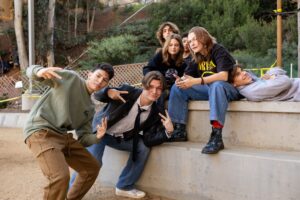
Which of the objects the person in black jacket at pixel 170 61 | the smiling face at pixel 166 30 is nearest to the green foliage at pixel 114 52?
the smiling face at pixel 166 30

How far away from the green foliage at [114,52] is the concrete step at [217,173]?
13.8 m

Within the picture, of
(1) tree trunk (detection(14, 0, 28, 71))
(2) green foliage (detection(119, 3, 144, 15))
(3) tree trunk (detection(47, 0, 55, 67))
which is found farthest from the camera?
(2) green foliage (detection(119, 3, 144, 15))

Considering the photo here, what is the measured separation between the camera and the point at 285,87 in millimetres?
3887

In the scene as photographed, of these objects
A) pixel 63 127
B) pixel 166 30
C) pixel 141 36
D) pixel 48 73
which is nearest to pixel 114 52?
pixel 141 36

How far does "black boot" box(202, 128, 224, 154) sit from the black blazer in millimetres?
550

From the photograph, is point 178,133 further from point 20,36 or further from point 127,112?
point 20,36

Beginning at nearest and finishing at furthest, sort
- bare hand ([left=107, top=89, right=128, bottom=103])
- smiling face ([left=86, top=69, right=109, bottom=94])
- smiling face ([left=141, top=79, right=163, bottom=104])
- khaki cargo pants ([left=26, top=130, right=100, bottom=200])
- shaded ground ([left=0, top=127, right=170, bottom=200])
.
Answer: khaki cargo pants ([left=26, top=130, right=100, bottom=200]), smiling face ([left=86, top=69, right=109, bottom=94]), smiling face ([left=141, top=79, right=163, bottom=104]), bare hand ([left=107, top=89, right=128, bottom=103]), shaded ground ([left=0, top=127, right=170, bottom=200])

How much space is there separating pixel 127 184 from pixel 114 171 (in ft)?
1.36

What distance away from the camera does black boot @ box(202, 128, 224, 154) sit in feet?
12.6

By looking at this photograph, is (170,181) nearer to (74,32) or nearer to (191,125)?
(191,125)

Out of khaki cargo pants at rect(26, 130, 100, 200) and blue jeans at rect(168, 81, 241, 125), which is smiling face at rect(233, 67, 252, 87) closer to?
blue jeans at rect(168, 81, 241, 125)

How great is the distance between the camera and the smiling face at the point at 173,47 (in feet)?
14.9

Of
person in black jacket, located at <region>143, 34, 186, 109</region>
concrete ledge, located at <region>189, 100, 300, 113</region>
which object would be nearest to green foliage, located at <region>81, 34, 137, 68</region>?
person in black jacket, located at <region>143, 34, 186, 109</region>

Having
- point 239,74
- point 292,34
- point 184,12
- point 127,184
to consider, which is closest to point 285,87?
point 239,74
